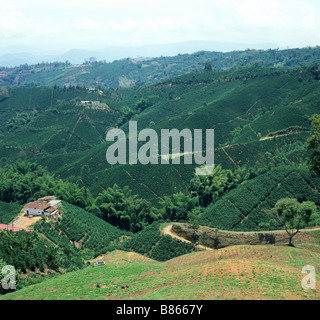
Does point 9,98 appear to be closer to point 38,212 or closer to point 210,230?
point 38,212

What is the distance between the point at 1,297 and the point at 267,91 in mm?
69846

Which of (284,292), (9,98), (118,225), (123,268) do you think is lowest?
(118,225)

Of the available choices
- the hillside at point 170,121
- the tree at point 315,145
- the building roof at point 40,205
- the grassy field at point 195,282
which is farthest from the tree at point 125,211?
the tree at point 315,145

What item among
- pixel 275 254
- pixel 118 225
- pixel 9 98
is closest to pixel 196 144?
pixel 118 225

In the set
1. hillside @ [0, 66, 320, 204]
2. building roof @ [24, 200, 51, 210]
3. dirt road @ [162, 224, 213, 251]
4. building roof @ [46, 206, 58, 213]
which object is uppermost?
hillside @ [0, 66, 320, 204]

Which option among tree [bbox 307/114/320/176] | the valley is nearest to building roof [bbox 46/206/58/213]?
the valley

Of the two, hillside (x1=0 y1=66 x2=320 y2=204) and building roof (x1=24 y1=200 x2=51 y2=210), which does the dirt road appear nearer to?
hillside (x1=0 y1=66 x2=320 y2=204)

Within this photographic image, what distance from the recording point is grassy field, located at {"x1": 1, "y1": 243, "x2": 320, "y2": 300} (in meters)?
16.6

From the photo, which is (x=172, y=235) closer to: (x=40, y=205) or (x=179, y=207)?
(x=179, y=207)

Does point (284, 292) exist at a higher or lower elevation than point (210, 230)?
higher

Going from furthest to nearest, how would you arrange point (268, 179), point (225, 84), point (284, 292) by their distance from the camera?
point (225, 84), point (268, 179), point (284, 292)
